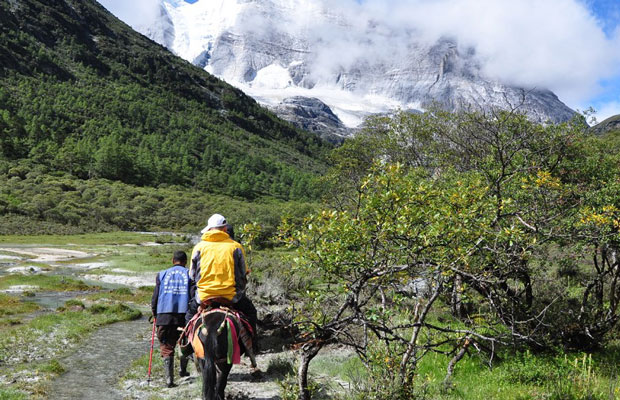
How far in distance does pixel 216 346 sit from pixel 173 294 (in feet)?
11.8

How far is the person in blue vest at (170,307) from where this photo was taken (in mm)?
9680

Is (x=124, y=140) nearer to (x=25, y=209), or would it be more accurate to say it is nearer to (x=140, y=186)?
(x=140, y=186)

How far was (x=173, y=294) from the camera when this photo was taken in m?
9.72

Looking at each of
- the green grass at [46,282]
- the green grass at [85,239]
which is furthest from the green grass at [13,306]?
the green grass at [85,239]

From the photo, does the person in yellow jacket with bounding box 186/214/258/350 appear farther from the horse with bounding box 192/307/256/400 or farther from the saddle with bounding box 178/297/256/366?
the horse with bounding box 192/307/256/400

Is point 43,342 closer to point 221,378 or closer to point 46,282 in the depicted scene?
point 221,378

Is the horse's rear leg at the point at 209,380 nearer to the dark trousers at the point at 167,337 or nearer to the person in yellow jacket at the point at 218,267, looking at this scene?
the person in yellow jacket at the point at 218,267

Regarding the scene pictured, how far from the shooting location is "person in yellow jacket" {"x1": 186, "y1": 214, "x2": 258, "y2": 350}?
6.96m

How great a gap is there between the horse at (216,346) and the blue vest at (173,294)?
3066 millimetres

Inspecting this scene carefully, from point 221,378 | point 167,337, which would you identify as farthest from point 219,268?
point 167,337

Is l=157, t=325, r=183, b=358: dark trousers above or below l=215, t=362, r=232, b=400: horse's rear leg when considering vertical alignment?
below

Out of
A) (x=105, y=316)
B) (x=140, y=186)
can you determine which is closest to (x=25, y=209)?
(x=140, y=186)

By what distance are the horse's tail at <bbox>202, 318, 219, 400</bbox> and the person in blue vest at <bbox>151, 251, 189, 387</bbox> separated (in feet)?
11.1

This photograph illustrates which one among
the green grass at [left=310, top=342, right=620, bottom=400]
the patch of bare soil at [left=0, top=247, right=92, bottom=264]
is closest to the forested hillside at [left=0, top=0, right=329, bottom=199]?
the patch of bare soil at [left=0, top=247, right=92, bottom=264]
